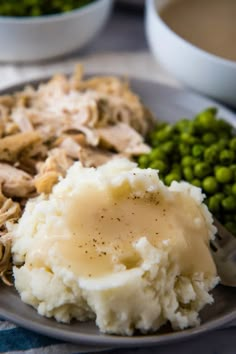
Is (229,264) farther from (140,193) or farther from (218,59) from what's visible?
(218,59)

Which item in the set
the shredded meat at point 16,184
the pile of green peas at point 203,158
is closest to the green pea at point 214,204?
the pile of green peas at point 203,158

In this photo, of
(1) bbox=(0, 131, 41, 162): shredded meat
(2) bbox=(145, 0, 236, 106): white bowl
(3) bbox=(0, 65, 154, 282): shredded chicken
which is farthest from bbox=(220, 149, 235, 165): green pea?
(1) bbox=(0, 131, 41, 162): shredded meat

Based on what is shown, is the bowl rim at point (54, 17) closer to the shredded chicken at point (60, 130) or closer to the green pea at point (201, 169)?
the shredded chicken at point (60, 130)

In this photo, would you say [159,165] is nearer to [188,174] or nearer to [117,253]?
[188,174]

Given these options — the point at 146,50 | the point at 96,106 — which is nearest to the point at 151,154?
the point at 96,106

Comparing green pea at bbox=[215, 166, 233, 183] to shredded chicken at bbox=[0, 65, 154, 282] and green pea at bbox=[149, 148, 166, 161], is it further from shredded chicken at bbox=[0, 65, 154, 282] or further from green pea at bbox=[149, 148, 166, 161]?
shredded chicken at bbox=[0, 65, 154, 282]

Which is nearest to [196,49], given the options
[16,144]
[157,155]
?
[157,155]
